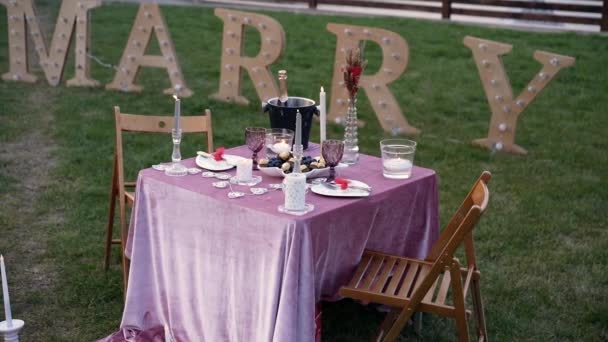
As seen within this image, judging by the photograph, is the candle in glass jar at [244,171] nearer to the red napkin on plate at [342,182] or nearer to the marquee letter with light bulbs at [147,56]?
the red napkin on plate at [342,182]

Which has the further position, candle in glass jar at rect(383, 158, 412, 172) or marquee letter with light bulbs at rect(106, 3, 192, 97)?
marquee letter with light bulbs at rect(106, 3, 192, 97)

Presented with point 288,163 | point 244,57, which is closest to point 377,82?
point 244,57

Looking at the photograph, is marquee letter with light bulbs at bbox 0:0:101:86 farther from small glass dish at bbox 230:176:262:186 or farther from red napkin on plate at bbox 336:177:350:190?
red napkin on plate at bbox 336:177:350:190

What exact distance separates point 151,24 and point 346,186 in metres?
6.21

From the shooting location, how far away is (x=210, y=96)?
962 cm

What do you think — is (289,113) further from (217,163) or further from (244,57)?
(244,57)

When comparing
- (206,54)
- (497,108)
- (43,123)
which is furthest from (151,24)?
(497,108)

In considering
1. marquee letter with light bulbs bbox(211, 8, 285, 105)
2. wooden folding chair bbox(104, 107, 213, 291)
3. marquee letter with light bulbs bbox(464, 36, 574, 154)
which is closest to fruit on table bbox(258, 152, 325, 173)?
wooden folding chair bbox(104, 107, 213, 291)

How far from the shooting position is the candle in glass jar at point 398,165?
14.0 ft

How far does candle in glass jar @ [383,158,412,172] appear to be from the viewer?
4.27 metres

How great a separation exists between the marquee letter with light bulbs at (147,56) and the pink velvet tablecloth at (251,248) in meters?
5.37

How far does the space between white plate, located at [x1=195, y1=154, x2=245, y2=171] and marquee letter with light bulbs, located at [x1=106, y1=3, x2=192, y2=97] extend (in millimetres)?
5280

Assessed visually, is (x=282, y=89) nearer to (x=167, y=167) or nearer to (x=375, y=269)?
(x=167, y=167)

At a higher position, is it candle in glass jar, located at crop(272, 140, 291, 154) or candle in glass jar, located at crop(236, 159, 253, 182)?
candle in glass jar, located at crop(272, 140, 291, 154)
